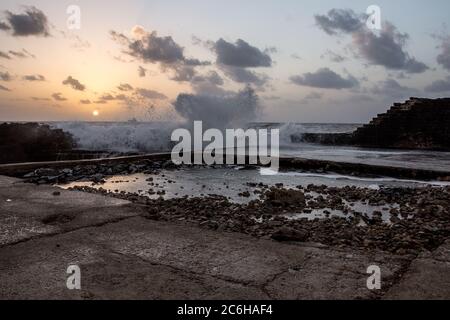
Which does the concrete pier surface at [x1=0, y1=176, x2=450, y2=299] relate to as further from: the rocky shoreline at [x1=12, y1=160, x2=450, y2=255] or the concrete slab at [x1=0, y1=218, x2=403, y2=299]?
the rocky shoreline at [x1=12, y1=160, x2=450, y2=255]

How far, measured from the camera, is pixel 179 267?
2396 millimetres

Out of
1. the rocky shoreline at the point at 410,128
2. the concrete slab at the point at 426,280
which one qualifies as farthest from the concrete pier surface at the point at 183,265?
the rocky shoreline at the point at 410,128

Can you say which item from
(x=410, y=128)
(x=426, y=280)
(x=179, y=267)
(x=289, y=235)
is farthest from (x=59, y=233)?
(x=410, y=128)

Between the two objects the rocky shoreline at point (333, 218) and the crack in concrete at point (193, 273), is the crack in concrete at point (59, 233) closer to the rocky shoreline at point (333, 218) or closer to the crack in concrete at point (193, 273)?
the rocky shoreline at point (333, 218)

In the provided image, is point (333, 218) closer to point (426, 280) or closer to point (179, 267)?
point (426, 280)

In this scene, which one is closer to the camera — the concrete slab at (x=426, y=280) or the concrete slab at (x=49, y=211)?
the concrete slab at (x=426, y=280)

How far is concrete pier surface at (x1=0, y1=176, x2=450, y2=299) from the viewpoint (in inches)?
80.8

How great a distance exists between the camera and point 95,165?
8922 millimetres

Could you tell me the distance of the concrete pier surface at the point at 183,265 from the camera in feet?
6.73

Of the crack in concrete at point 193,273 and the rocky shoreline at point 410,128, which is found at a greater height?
the rocky shoreline at point 410,128

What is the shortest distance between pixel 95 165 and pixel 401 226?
694cm
